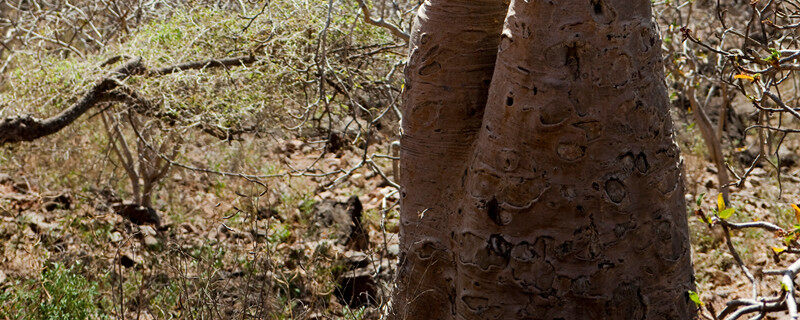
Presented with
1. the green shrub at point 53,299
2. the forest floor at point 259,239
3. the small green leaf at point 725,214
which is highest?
the small green leaf at point 725,214

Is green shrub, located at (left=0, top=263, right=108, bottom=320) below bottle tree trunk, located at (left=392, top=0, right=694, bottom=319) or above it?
below

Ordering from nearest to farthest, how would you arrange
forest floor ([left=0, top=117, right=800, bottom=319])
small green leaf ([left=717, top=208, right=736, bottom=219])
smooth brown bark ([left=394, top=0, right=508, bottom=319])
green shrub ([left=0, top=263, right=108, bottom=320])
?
1. small green leaf ([left=717, top=208, right=736, bottom=219])
2. smooth brown bark ([left=394, top=0, right=508, bottom=319])
3. green shrub ([left=0, top=263, right=108, bottom=320])
4. forest floor ([left=0, top=117, right=800, bottom=319])

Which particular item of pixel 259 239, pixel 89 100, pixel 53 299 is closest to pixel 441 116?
pixel 53 299

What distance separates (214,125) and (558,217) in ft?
9.57

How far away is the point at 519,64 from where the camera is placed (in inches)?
87.8

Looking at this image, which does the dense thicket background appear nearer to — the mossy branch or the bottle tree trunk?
the mossy branch

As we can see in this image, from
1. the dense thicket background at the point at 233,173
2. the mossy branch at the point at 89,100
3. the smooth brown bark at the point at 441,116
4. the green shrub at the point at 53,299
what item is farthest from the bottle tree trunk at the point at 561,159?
the mossy branch at the point at 89,100

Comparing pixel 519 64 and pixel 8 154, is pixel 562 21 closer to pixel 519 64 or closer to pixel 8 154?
pixel 519 64

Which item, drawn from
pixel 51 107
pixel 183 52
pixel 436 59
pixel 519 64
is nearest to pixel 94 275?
pixel 51 107

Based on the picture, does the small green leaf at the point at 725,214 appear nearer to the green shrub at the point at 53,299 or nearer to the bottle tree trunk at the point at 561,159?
the bottle tree trunk at the point at 561,159

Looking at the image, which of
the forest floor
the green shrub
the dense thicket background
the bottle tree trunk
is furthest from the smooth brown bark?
the green shrub

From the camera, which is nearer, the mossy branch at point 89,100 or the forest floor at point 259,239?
the mossy branch at point 89,100

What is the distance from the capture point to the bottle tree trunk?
2.19 m

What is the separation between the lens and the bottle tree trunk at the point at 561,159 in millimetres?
2193
